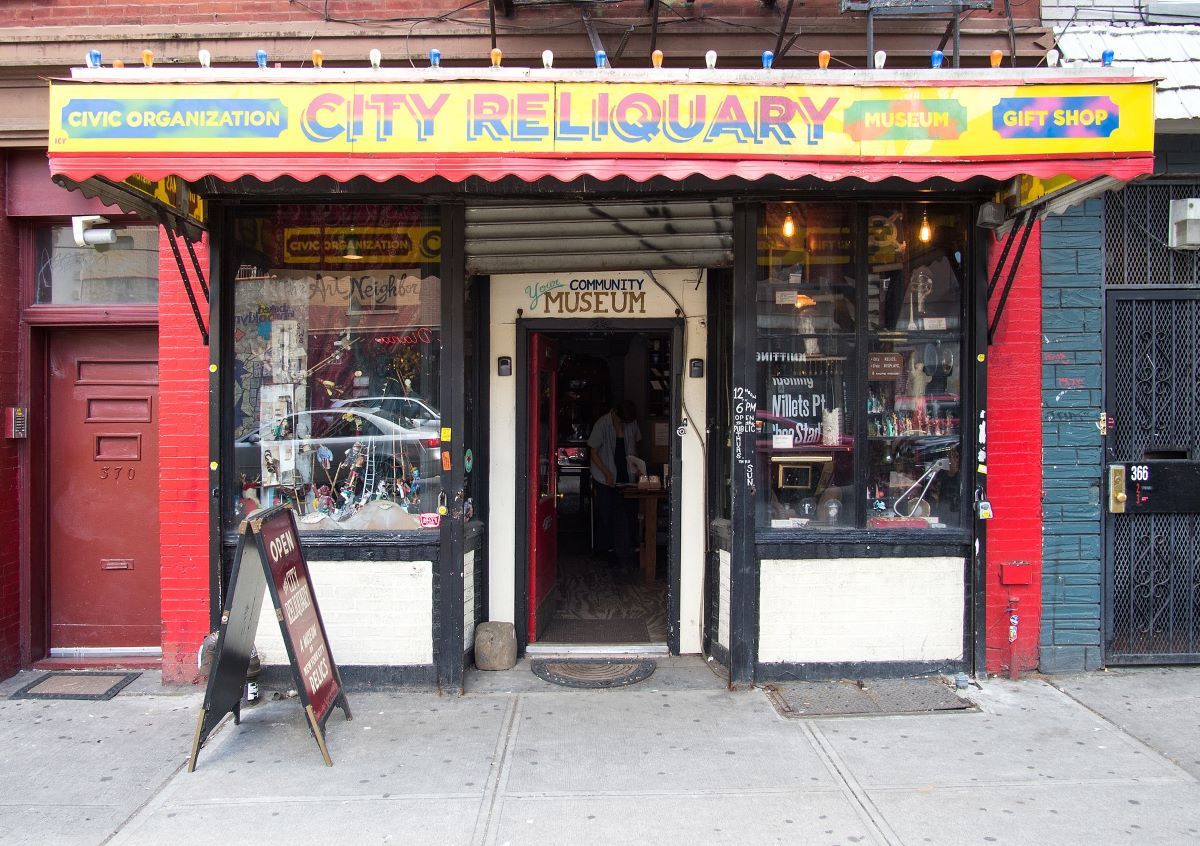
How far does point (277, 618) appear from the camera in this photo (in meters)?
4.56

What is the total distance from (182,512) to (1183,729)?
667cm

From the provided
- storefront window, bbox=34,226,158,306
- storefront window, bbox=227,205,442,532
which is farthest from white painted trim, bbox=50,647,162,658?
storefront window, bbox=34,226,158,306

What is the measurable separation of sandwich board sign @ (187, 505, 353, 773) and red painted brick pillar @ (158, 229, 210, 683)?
1071 millimetres

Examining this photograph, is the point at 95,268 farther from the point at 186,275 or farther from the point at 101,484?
the point at 101,484

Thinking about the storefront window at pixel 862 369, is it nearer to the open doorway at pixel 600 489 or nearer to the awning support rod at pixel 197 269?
the open doorway at pixel 600 489

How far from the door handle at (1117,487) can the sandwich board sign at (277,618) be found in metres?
5.49

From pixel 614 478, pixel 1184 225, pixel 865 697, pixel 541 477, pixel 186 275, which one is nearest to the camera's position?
pixel 186 275

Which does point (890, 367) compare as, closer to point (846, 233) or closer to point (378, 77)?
point (846, 233)

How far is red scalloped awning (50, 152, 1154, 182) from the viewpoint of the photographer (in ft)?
13.9

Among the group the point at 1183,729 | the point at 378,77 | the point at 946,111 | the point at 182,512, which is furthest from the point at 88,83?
the point at 1183,729

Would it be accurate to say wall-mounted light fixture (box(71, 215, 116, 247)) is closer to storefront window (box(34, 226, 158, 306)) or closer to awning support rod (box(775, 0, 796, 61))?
storefront window (box(34, 226, 158, 306))

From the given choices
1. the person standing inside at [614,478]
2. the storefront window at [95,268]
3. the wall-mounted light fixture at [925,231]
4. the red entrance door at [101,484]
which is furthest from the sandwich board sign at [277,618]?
the wall-mounted light fixture at [925,231]

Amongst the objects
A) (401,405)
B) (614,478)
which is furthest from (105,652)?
(614,478)

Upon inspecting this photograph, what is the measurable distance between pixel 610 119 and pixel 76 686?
5.34 metres
